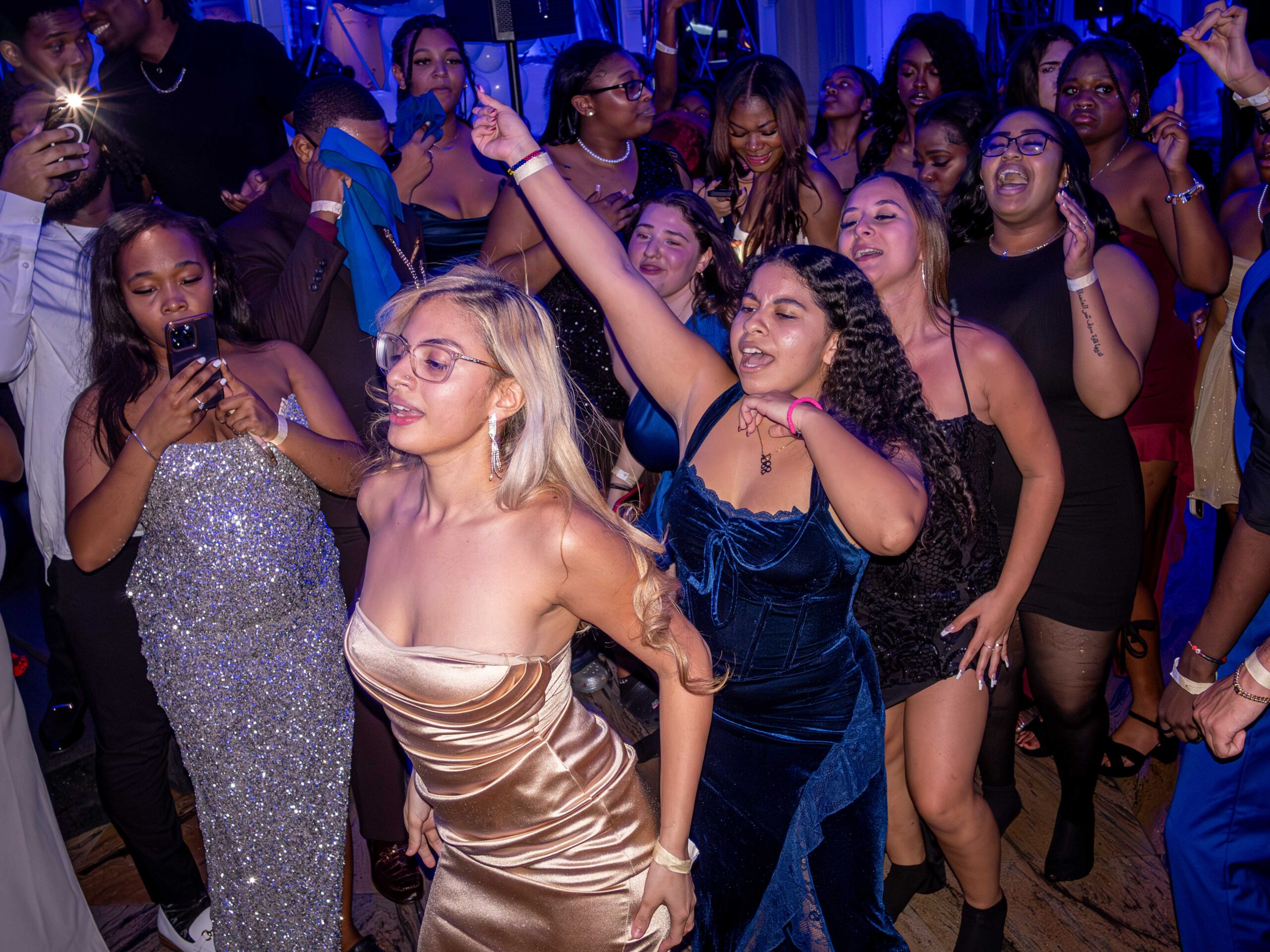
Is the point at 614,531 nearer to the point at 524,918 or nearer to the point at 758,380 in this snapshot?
the point at 758,380

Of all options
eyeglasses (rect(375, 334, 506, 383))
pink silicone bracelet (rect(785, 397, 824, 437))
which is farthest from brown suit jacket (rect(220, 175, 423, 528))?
pink silicone bracelet (rect(785, 397, 824, 437))

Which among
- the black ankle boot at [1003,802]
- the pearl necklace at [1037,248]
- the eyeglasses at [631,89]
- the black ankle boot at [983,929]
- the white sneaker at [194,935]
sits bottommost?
the black ankle boot at [1003,802]

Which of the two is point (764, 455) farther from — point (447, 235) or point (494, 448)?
point (447, 235)

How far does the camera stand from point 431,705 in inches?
63.3

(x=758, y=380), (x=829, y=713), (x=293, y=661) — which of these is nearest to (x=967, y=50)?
(x=758, y=380)

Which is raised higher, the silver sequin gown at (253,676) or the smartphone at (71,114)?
the smartphone at (71,114)

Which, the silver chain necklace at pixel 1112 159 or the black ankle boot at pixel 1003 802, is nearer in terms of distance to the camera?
the black ankle boot at pixel 1003 802

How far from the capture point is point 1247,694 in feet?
5.28

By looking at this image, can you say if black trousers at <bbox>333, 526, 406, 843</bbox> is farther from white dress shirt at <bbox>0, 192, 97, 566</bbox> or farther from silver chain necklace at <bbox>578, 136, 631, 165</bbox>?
silver chain necklace at <bbox>578, 136, 631, 165</bbox>

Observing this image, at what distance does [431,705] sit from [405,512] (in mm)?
415

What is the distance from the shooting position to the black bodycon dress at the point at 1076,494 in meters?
2.54

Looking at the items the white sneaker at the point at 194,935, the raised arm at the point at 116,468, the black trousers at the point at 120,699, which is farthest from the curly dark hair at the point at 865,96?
the white sneaker at the point at 194,935

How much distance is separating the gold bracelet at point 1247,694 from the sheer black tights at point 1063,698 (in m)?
0.97

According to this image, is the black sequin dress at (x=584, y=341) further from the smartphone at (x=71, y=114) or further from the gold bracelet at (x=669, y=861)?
the gold bracelet at (x=669, y=861)
